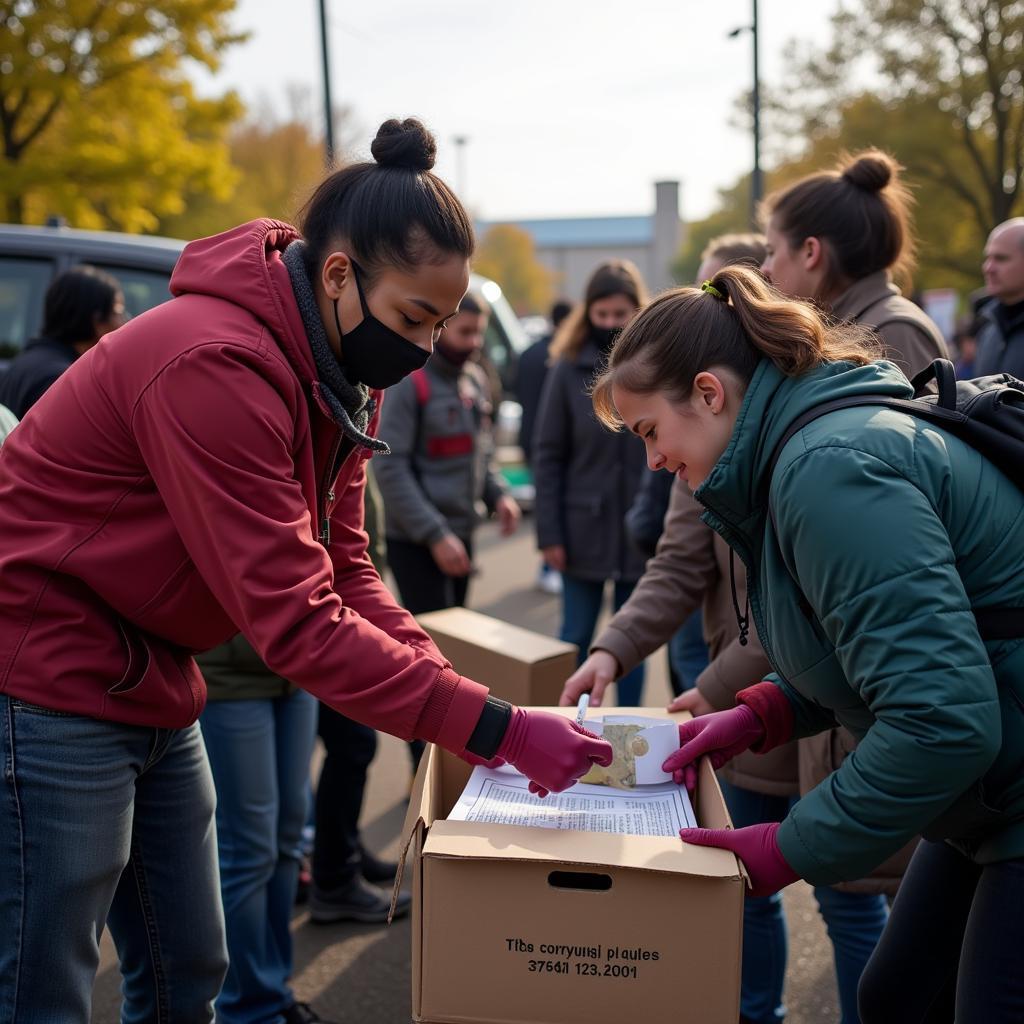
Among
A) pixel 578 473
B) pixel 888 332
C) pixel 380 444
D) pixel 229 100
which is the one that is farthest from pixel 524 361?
pixel 229 100

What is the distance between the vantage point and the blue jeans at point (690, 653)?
12.9ft

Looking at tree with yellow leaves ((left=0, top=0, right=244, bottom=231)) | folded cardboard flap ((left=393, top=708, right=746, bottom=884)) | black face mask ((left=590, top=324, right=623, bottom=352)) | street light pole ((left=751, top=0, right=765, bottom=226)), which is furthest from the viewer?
tree with yellow leaves ((left=0, top=0, right=244, bottom=231))

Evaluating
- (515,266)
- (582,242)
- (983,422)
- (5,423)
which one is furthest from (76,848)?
(582,242)

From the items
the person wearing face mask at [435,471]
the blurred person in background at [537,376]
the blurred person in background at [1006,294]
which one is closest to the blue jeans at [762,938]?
the person wearing face mask at [435,471]

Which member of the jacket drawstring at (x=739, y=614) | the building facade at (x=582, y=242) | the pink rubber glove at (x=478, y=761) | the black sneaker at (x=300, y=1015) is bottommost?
the black sneaker at (x=300, y=1015)

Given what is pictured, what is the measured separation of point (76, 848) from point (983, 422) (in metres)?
1.51

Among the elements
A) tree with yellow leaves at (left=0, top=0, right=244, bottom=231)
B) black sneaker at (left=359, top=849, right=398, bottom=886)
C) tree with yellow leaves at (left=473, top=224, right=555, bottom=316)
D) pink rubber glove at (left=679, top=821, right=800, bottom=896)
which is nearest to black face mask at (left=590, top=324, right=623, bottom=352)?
black sneaker at (left=359, top=849, right=398, bottom=886)

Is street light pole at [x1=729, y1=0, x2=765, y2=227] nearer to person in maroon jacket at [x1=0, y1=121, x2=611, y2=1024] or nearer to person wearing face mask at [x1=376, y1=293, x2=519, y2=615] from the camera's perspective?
person wearing face mask at [x1=376, y1=293, x2=519, y2=615]

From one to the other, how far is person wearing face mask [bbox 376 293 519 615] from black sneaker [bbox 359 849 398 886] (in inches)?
37.7

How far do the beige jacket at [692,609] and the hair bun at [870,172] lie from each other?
0.85m

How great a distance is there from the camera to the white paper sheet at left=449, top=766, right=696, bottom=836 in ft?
5.79

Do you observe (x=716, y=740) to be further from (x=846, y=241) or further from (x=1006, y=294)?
(x=1006, y=294)

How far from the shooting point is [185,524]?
1.64 meters

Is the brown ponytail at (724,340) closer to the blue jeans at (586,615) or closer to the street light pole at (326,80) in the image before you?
the blue jeans at (586,615)
